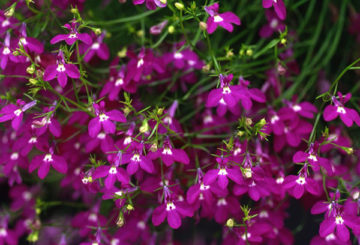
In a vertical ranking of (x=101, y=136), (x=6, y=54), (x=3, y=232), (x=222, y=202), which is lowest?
(x=3, y=232)

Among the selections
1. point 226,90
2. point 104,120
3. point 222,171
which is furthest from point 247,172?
point 104,120

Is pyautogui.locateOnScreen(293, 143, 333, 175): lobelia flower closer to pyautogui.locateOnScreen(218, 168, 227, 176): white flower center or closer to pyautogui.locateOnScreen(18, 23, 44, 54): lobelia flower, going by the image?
pyautogui.locateOnScreen(218, 168, 227, 176): white flower center

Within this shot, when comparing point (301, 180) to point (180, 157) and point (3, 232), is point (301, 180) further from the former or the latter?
point (3, 232)

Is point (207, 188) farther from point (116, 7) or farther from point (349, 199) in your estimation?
point (116, 7)

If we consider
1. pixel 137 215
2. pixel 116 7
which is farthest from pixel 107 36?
pixel 137 215

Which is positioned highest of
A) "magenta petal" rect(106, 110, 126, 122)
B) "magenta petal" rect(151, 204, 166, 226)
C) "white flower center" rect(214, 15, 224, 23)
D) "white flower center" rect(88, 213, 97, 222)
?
"white flower center" rect(214, 15, 224, 23)

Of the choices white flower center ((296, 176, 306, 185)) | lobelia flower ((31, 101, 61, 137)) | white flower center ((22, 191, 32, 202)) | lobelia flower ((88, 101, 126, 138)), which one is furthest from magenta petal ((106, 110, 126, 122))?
white flower center ((22, 191, 32, 202))
